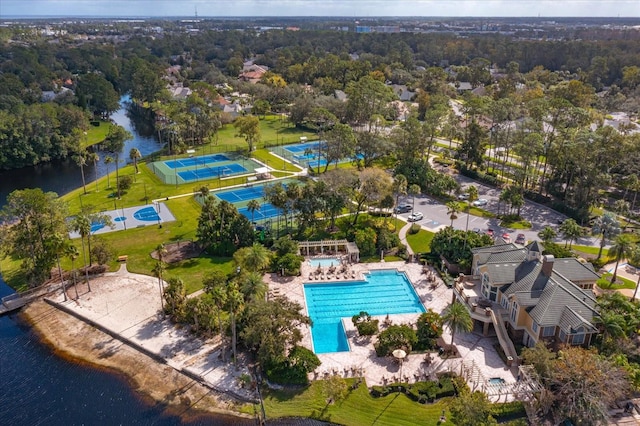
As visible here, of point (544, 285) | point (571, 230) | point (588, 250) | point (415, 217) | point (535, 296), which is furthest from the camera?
point (415, 217)

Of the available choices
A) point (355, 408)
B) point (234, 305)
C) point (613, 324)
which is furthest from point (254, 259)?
point (613, 324)

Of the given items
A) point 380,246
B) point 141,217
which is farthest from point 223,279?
point 141,217

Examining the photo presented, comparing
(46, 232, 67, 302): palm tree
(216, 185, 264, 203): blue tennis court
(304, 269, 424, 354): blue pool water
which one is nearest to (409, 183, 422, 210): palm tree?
(304, 269, 424, 354): blue pool water

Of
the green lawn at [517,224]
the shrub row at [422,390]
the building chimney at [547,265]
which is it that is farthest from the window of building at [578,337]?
the green lawn at [517,224]

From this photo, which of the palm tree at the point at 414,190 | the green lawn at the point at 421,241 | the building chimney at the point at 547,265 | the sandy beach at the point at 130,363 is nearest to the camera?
the sandy beach at the point at 130,363

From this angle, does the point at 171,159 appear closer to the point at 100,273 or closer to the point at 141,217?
the point at 141,217

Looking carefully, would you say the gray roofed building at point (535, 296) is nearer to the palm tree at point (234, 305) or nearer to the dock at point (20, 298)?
the palm tree at point (234, 305)

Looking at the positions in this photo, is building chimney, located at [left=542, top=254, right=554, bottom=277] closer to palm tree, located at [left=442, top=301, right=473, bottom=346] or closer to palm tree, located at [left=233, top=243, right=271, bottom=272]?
palm tree, located at [left=442, top=301, right=473, bottom=346]

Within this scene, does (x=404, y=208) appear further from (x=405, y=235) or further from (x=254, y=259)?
(x=254, y=259)
